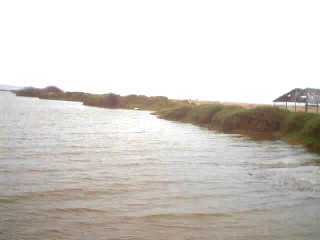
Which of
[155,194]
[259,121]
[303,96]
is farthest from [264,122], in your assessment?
[155,194]

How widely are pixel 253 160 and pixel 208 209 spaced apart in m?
10.4

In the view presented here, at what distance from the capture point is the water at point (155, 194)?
10531mm

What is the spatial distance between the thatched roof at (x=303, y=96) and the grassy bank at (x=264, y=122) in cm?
796

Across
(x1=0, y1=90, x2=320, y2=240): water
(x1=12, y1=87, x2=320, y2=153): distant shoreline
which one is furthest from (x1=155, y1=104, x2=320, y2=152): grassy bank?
(x1=0, y1=90, x2=320, y2=240): water

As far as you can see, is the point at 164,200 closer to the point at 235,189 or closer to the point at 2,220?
the point at 235,189

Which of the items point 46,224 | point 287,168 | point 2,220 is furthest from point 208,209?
point 287,168

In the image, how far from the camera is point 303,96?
164ft

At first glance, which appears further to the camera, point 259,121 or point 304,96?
point 304,96

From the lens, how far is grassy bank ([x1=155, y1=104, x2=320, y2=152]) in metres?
29.8

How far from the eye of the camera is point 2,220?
1087cm

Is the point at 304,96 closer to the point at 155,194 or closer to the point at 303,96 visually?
the point at 303,96

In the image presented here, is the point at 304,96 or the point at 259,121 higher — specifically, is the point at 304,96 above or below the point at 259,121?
above

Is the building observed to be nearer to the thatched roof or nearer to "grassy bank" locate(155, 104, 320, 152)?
the thatched roof

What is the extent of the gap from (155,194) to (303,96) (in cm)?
3957
